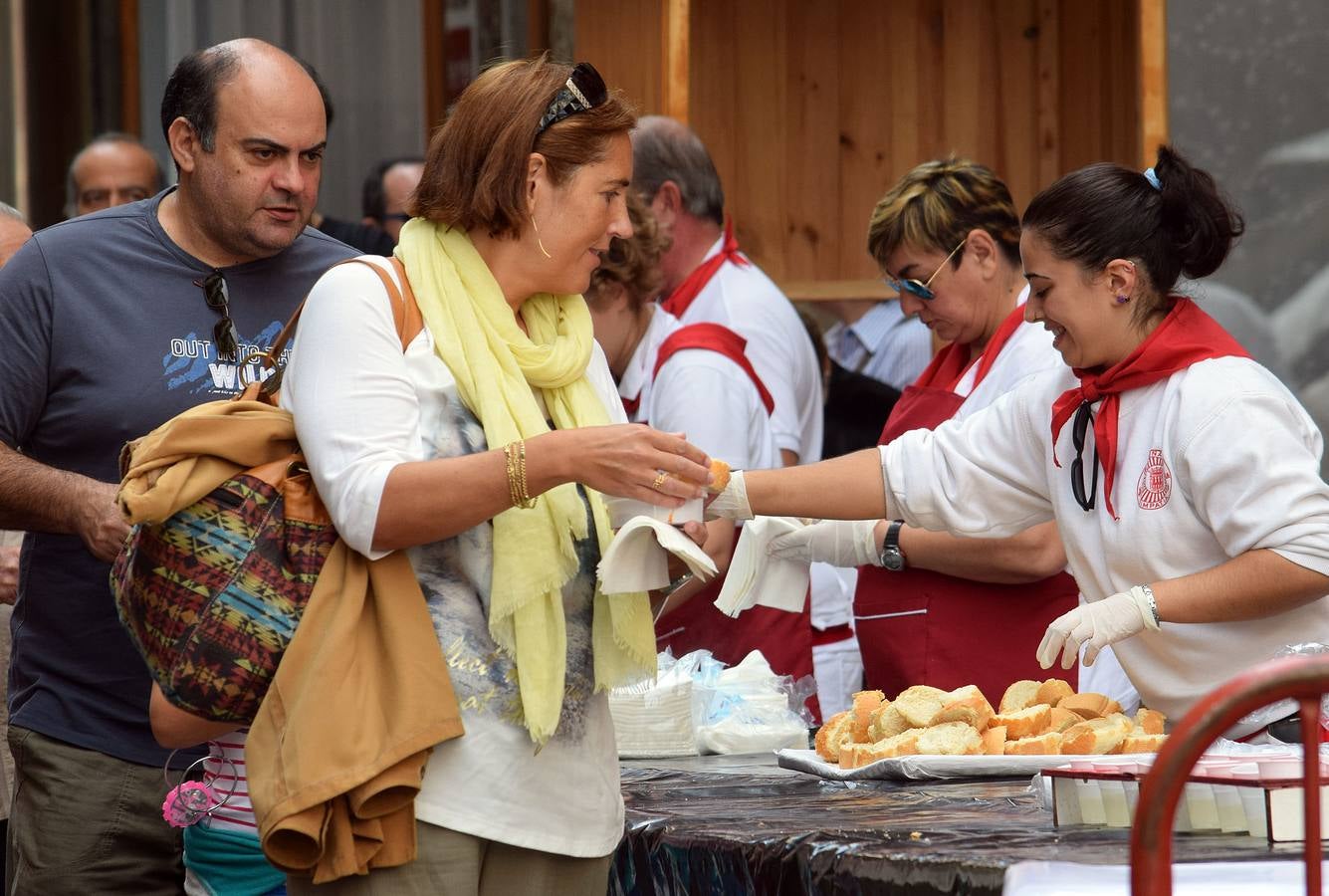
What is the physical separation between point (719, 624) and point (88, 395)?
66.7 inches

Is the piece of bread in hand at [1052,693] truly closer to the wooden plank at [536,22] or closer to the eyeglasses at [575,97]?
the eyeglasses at [575,97]

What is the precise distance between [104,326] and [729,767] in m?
1.30

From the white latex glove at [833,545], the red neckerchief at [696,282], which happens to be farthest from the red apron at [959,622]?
the red neckerchief at [696,282]

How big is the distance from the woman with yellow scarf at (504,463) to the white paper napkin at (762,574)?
718 mm

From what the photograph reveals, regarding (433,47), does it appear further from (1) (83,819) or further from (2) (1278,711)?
(2) (1278,711)

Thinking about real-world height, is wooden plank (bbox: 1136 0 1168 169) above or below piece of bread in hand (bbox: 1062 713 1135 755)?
above

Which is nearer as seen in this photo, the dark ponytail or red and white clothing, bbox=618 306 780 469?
the dark ponytail

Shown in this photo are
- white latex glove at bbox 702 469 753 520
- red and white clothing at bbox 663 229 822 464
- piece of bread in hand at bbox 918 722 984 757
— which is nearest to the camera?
piece of bread in hand at bbox 918 722 984 757

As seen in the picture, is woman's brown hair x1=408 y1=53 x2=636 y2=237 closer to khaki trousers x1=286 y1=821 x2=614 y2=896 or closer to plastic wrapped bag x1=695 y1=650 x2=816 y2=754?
khaki trousers x1=286 y1=821 x2=614 y2=896

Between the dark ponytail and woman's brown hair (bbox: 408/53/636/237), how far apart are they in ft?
3.21

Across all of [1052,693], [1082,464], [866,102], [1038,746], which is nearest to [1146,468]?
[1082,464]

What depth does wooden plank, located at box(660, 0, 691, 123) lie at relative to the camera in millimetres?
4824

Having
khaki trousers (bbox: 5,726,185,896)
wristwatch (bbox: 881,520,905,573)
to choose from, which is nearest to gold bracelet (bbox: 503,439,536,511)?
khaki trousers (bbox: 5,726,185,896)

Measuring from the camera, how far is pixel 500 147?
2174 millimetres
